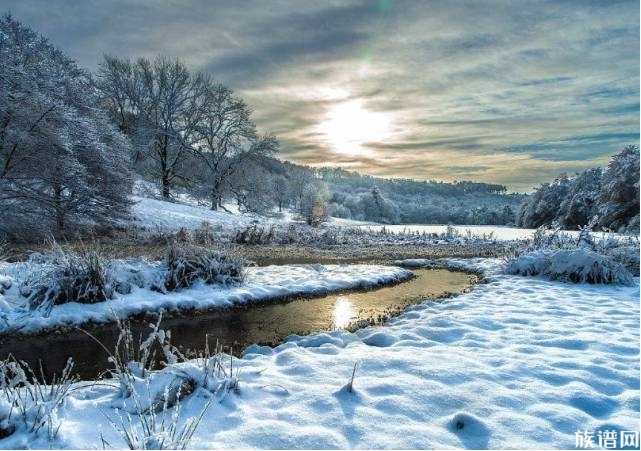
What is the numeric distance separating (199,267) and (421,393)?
21.2 feet

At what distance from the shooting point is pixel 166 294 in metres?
8.12

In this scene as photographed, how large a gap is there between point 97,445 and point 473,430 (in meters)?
2.67

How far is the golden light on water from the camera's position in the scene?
691 centimetres

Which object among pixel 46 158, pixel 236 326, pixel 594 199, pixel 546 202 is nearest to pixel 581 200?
pixel 594 199

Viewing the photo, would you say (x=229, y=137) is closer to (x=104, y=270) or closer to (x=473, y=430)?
(x=104, y=270)

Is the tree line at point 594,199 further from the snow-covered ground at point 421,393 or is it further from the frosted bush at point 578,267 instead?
the snow-covered ground at point 421,393

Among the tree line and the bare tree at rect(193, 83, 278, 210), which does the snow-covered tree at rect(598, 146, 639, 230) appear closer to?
the tree line

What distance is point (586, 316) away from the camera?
6.76 m

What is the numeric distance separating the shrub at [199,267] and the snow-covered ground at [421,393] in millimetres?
3997

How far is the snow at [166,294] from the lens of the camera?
6.56 metres

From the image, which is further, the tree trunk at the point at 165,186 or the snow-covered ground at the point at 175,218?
the tree trunk at the point at 165,186

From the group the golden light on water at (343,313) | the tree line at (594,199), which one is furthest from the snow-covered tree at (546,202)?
the golden light on water at (343,313)

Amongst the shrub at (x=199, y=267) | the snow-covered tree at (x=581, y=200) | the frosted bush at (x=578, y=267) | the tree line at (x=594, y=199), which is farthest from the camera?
the snow-covered tree at (x=581, y=200)

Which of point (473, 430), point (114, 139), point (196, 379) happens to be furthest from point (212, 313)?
point (114, 139)
